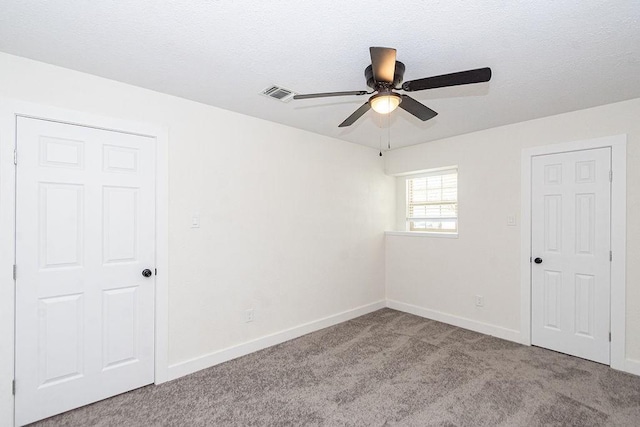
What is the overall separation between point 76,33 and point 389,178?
3.95 metres

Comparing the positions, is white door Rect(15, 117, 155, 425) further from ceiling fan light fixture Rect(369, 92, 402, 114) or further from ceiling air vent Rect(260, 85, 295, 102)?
ceiling fan light fixture Rect(369, 92, 402, 114)

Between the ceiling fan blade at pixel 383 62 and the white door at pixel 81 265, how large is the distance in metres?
1.93

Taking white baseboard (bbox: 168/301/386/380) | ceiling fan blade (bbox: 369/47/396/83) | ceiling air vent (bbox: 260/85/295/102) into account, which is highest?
ceiling air vent (bbox: 260/85/295/102)

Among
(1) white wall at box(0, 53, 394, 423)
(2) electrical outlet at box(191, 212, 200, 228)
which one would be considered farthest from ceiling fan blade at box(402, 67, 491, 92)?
(2) electrical outlet at box(191, 212, 200, 228)

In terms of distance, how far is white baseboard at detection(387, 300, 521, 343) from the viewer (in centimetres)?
346

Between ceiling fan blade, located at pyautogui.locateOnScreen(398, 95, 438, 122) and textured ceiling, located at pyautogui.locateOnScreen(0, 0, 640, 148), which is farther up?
textured ceiling, located at pyautogui.locateOnScreen(0, 0, 640, 148)

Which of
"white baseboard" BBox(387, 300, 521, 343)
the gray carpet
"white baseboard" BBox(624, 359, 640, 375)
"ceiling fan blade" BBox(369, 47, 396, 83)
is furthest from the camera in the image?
"white baseboard" BBox(387, 300, 521, 343)

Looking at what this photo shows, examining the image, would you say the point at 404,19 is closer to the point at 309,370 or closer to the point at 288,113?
the point at 288,113

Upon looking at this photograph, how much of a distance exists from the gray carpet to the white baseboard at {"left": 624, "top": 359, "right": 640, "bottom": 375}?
9 cm

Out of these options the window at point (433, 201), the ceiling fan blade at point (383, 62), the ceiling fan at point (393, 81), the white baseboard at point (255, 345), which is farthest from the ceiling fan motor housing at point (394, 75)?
the white baseboard at point (255, 345)

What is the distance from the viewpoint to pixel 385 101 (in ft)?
6.24

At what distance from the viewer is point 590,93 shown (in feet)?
8.45

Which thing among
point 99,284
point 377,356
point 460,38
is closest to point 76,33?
point 99,284

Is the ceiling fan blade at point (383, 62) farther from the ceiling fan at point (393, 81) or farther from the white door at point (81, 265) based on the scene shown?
the white door at point (81, 265)
